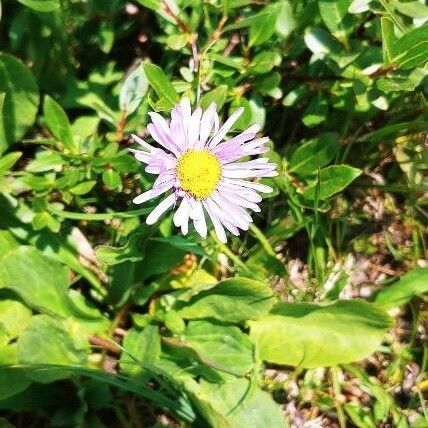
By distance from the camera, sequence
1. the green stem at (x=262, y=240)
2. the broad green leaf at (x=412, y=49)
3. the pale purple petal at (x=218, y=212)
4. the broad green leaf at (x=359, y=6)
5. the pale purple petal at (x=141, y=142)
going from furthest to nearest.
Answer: the green stem at (x=262, y=240) → the broad green leaf at (x=359, y=6) → the broad green leaf at (x=412, y=49) → the pale purple petal at (x=218, y=212) → the pale purple petal at (x=141, y=142)

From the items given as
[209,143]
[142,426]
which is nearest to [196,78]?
[209,143]

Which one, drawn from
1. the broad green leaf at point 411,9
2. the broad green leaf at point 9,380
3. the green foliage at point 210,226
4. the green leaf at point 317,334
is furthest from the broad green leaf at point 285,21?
the broad green leaf at point 9,380

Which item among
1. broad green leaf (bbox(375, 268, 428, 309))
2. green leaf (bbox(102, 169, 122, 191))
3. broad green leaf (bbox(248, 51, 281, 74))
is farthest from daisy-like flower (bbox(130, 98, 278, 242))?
broad green leaf (bbox(375, 268, 428, 309))

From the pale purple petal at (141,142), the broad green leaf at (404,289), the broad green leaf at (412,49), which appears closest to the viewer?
the pale purple petal at (141,142)

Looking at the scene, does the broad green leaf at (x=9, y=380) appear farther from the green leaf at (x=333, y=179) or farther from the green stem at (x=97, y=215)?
the green leaf at (x=333, y=179)

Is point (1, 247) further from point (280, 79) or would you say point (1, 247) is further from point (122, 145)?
point (280, 79)

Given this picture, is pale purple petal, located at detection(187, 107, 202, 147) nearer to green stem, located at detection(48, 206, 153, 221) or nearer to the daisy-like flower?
the daisy-like flower
